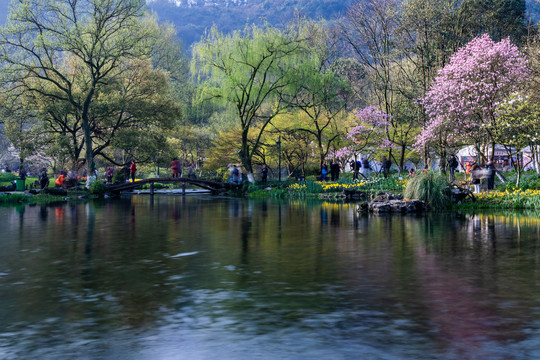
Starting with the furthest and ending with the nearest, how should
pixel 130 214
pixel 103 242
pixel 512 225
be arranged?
pixel 130 214
pixel 512 225
pixel 103 242

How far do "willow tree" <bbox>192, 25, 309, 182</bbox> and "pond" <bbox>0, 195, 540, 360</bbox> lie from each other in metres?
30.0

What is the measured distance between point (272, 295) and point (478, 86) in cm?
2943

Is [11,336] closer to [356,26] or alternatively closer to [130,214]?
[130,214]

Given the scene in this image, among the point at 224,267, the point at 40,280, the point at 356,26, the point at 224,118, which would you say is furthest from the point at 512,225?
the point at 224,118

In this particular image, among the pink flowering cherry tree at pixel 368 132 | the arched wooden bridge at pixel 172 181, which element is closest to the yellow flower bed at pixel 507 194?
the pink flowering cherry tree at pixel 368 132

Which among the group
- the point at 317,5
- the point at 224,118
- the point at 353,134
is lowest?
the point at 353,134

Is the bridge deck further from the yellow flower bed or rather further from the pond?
the pond

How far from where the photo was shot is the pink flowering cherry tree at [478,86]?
34438 millimetres

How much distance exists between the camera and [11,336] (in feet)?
22.2

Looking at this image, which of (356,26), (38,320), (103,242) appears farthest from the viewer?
(356,26)

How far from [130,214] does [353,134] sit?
2543 cm

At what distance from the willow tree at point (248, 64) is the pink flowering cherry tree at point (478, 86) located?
42.5 feet

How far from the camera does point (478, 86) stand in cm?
3488

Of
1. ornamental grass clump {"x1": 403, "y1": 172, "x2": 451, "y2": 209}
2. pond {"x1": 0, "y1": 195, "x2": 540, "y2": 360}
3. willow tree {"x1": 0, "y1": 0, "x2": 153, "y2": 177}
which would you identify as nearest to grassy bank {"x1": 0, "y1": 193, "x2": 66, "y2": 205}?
willow tree {"x1": 0, "y1": 0, "x2": 153, "y2": 177}
